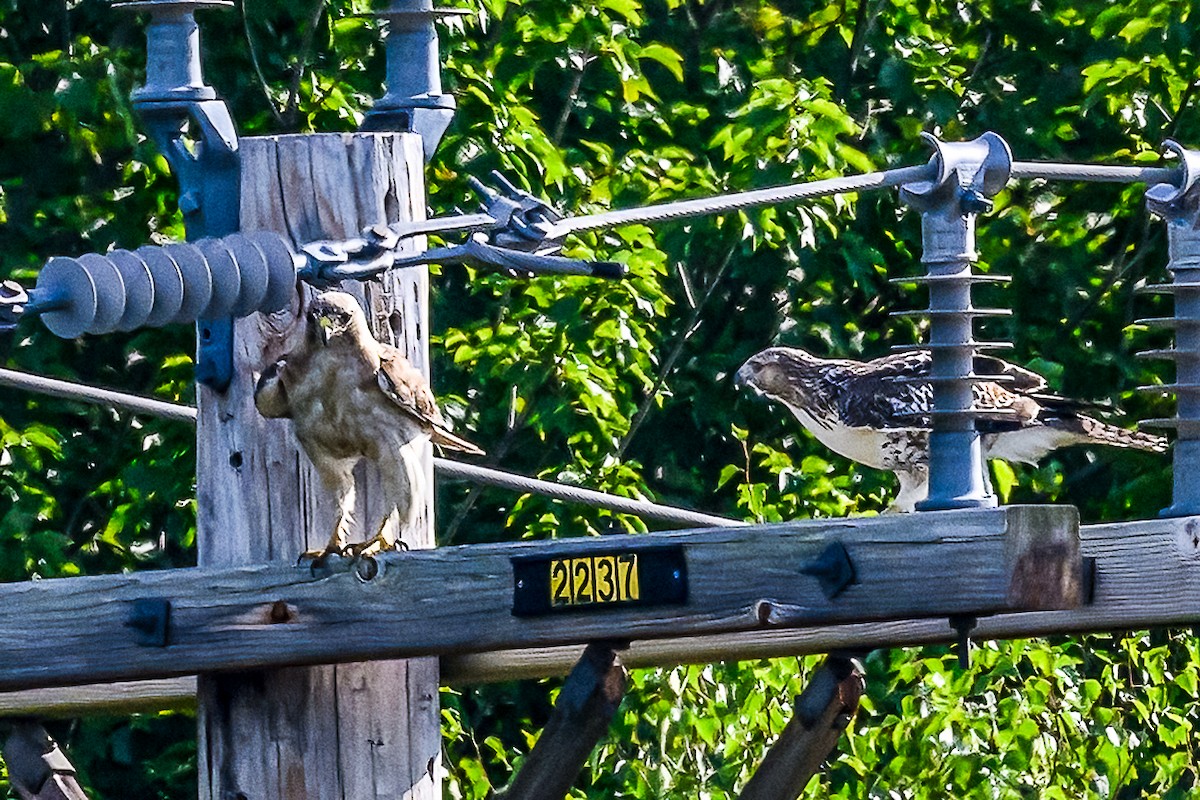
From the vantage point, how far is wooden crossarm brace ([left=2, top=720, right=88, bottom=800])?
15.7 ft

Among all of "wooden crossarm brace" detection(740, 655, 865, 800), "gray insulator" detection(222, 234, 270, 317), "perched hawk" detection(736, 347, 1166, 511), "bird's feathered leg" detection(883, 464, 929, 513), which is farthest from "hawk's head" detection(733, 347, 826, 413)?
"gray insulator" detection(222, 234, 270, 317)

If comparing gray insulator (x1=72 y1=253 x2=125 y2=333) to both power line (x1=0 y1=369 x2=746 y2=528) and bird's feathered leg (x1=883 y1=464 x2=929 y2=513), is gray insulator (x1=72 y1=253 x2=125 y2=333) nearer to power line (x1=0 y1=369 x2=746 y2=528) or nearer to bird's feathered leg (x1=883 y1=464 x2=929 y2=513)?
power line (x1=0 y1=369 x2=746 y2=528)

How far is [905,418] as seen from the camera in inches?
246

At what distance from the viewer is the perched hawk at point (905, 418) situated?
6465mm

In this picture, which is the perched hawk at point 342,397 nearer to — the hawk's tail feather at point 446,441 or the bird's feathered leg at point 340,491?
the bird's feathered leg at point 340,491

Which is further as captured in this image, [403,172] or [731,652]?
[731,652]

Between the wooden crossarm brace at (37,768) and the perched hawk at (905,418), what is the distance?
238 centimetres

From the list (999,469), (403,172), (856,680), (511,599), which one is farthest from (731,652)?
(999,469)

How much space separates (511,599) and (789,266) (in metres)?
5.08

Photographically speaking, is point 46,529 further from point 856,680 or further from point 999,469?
point 856,680

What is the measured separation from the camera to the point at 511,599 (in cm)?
403

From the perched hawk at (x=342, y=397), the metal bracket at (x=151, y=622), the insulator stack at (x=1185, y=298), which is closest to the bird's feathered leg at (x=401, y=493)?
the perched hawk at (x=342, y=397)

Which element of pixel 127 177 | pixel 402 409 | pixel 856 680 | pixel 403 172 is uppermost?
pixel 127 177

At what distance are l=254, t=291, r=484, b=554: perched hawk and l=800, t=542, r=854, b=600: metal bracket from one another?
29.3 inches
